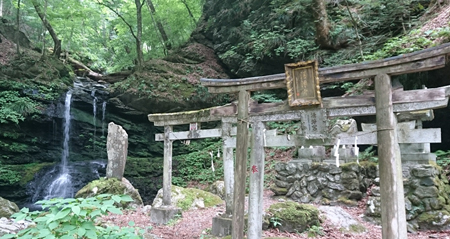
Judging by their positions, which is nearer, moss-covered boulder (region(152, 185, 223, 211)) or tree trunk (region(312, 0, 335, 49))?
moss-covered boulder (region(152, 185, 223, 211))

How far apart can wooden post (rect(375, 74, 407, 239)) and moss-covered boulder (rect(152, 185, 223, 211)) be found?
Answer: 6.42 m

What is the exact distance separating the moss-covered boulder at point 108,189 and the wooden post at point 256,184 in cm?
617

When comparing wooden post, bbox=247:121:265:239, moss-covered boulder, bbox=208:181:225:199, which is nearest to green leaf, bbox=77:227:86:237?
wooden post, bbox=247:121:265:239

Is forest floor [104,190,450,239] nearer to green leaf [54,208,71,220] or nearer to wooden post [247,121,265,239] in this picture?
wooden post [247,121,265,239]

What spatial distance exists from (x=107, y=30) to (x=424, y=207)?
2845cm

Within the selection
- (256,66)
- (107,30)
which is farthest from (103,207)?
(107,30)

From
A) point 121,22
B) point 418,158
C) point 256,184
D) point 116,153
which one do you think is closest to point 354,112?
point 256,184

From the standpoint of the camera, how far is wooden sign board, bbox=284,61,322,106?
416 centimetres

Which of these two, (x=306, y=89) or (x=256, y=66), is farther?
(x=256, y=66)

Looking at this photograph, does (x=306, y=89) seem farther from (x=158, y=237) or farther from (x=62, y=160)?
(x=62, y=160)

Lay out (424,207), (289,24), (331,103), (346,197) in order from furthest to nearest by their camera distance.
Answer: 1. (289,24)
2. (346,197)
3. (424,207)
4. (331,103)

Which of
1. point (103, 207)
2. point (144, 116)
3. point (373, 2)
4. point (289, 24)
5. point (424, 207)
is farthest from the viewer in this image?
point (144, 116)

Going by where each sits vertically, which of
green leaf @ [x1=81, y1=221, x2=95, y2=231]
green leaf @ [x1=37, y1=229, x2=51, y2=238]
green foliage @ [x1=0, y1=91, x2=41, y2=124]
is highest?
green foliage @ [x1=0, y1=91, x2=41, y2=124]

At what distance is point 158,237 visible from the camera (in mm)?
6367
